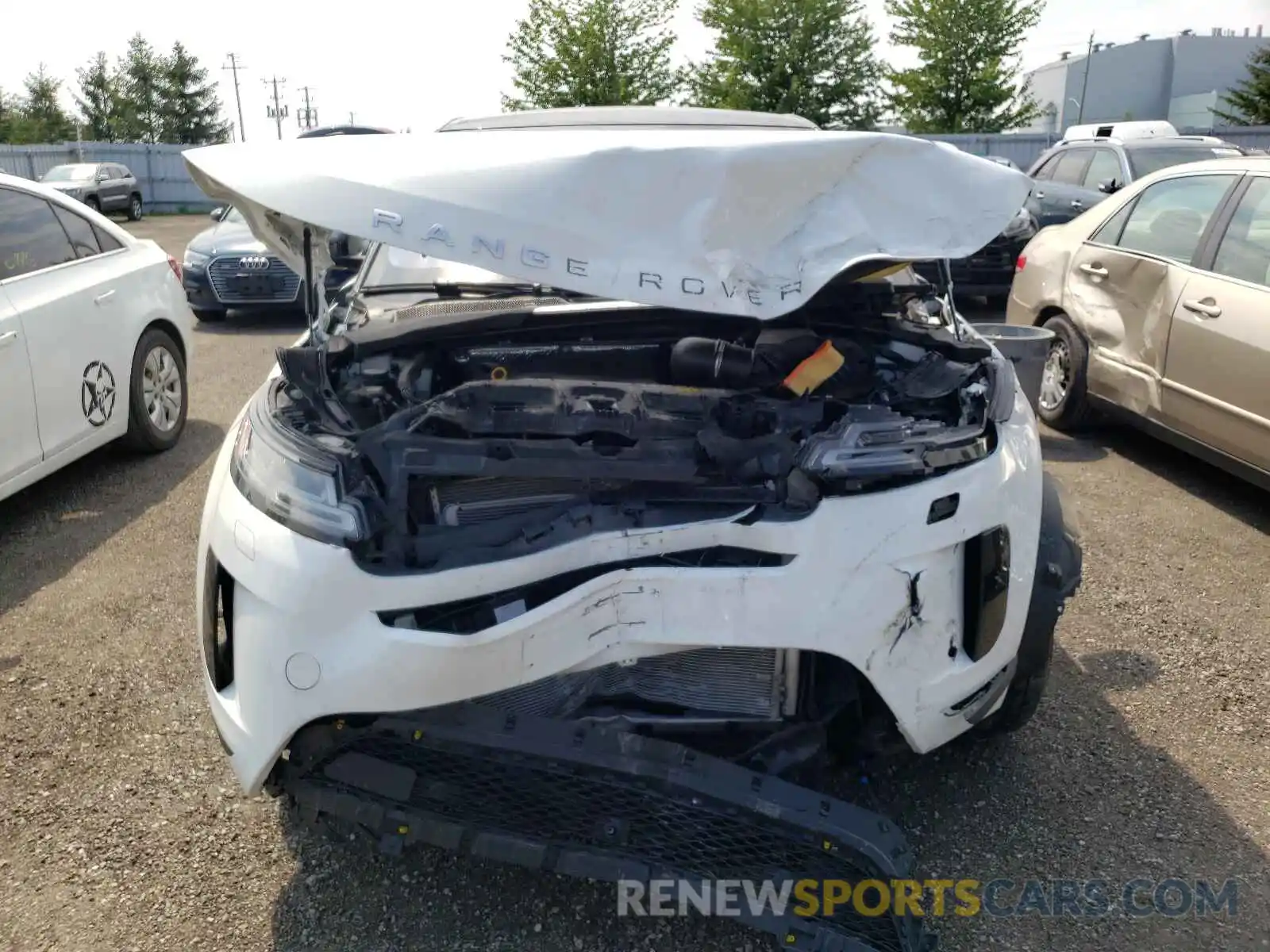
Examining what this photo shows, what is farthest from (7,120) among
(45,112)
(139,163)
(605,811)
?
(605,811)

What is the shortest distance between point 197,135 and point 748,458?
66.4 meters

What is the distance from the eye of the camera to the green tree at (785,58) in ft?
90.0

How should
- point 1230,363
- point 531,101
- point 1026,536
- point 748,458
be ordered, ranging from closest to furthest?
point 748,458
point 1026,536
point 1230,363
point 531,101

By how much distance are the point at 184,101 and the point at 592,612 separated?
220 feet

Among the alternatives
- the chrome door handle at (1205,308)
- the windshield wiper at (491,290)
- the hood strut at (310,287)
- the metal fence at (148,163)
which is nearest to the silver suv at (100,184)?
the metal fence at (148,163)

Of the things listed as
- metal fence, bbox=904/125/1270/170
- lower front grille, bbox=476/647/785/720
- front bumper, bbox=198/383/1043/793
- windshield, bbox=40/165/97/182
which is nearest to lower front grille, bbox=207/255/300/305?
front bumper, bbox=198/383/1043/793

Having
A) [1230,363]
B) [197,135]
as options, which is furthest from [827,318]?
[197,135]

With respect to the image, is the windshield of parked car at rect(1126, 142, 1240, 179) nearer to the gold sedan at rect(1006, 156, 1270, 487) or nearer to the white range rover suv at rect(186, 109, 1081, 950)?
the gold sedan at rect(1006, 156, 1270, 487)

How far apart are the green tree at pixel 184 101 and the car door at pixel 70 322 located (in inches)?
2369

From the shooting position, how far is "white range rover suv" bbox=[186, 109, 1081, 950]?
218cm

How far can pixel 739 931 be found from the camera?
2.38 meters

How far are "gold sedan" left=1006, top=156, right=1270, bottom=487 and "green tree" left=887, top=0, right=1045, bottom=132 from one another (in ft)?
84.0

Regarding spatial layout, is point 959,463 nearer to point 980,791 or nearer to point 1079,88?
point 980,791

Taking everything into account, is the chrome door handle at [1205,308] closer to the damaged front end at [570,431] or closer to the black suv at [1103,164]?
the damaged front end at [570,431]
